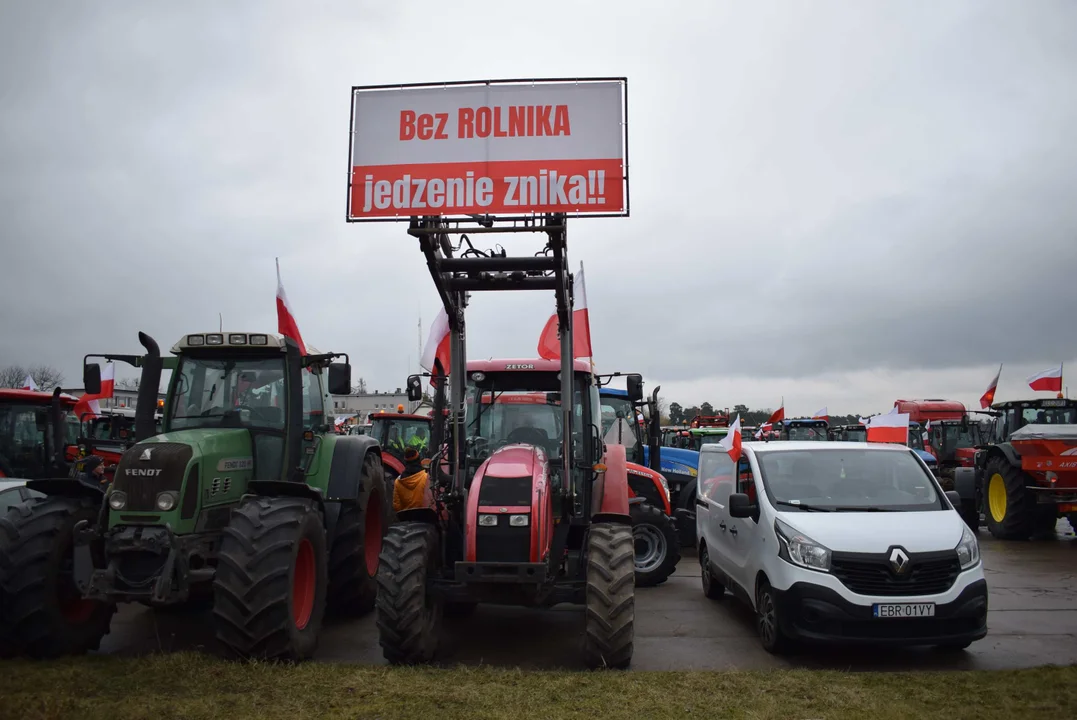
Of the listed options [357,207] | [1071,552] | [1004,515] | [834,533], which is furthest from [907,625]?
[1004,515]

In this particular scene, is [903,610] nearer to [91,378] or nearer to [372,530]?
[372,530]

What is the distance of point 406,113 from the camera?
6.67 m

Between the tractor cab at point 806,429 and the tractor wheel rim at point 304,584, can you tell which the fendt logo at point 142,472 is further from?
the tractor cab at point 806,429

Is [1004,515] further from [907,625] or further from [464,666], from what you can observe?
[464,666]

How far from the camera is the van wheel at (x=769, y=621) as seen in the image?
6266 mm

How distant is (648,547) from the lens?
9867 millimetres

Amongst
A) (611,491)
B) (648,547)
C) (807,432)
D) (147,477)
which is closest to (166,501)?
(147,477)

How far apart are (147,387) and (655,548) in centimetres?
586

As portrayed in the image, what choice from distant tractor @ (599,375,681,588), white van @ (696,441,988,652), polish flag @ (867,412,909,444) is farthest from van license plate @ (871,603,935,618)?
polish flag @ (867,412,909,444)

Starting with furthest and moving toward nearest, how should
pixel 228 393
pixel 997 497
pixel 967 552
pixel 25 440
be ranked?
pixel 997 497 < pixel 25 440 < pixel 228 393 < pixel 967 552

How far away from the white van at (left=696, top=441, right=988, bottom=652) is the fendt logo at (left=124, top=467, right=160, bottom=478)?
4.59 meters

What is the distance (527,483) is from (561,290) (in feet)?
4.97

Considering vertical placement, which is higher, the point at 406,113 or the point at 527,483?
the point at 406,113

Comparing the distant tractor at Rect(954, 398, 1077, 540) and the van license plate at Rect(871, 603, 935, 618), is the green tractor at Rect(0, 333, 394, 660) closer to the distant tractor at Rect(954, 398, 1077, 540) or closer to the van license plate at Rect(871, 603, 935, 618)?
the van license plate at Rect(871, 603, 935, 618)
